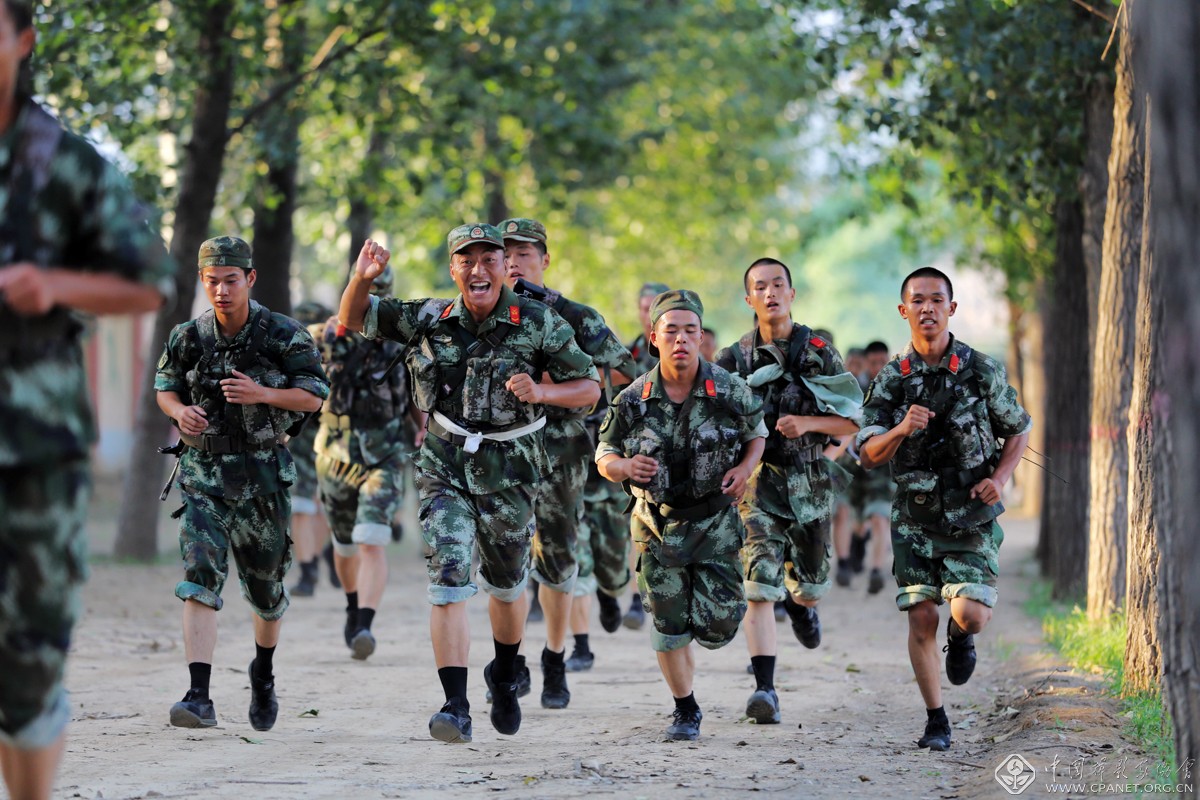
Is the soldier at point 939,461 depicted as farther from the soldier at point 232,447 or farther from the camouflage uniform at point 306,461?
the camouflage uniform at point 306,461

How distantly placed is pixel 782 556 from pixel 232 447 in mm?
3014

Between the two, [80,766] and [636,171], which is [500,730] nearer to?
[80,766]

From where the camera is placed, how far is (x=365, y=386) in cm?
1179

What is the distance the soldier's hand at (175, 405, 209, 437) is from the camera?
26.3 ft

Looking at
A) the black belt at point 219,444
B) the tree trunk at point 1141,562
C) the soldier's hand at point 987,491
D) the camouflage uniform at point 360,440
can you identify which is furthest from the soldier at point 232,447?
the tree trunk at point 1141,562

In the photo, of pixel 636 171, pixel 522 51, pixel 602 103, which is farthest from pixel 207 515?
pixel 636 171

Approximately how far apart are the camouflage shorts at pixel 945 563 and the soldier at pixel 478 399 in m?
1.66

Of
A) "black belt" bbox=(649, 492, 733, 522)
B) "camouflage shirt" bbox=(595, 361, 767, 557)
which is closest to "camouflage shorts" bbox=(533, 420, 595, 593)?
"camouflage shirt" bbox=(595, 361, 767, 557)

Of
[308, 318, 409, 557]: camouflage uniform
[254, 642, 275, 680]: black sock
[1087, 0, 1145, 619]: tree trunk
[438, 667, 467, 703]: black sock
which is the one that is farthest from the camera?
[308, 318, 409, 557]: camouflage uniform

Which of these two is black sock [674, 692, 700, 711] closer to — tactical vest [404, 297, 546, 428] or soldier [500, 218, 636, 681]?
soldier [500, 218, 636, 681]

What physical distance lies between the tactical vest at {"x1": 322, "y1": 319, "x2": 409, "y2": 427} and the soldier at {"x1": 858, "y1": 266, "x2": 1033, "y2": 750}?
4416 mm

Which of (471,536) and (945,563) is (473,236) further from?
(945,563)

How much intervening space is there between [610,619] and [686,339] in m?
4.35

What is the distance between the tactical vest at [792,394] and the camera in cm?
944
